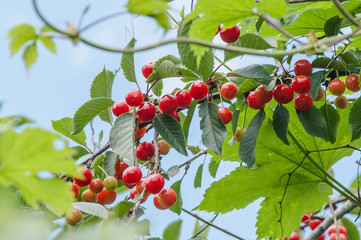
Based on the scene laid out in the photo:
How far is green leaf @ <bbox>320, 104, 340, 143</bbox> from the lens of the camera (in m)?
1.43

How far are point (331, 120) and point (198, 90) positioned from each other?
47 cm

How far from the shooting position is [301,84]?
1.35 metres

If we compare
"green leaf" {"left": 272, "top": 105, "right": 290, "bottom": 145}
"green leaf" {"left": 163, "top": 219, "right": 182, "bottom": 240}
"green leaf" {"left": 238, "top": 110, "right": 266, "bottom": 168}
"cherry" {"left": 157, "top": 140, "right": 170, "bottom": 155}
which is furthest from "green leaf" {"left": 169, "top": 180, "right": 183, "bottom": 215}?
"green leaf" {"left": 163, "top": 219, "right": 182, "bottom": 240}

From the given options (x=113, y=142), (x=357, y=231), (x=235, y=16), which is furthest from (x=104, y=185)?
(x=357, y=231)

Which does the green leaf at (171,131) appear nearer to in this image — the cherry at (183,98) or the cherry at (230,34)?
the cherry at (183,98)

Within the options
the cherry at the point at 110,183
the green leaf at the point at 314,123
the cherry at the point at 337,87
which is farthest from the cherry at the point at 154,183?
the cherry at the point at 337,87

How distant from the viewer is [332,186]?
1.77m

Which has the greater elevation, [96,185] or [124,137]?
[124,137]

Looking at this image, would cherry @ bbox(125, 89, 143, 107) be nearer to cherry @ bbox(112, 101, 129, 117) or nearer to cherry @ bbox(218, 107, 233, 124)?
cherry @ bbox(112, 101, 129, 117)

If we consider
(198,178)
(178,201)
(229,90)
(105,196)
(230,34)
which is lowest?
(198,178)

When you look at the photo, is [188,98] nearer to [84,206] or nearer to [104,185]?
[104,185]

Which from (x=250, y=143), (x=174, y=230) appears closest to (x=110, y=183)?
(x=250, y=143)

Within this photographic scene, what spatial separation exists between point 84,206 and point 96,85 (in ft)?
1.99

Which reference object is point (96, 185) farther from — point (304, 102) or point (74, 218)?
point (304, 102)
